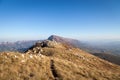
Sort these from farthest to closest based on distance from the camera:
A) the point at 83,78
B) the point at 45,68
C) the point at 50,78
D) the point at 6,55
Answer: the point at 6,55
the point at 45,68
the point at 83,78
the point at 50,78

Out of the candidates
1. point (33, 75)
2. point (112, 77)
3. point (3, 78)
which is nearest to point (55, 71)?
point (33, 75)

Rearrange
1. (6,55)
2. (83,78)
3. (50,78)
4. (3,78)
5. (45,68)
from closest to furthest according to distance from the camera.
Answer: (3,78) → (50,78) → (83,78) → (45,68) → (6,55)

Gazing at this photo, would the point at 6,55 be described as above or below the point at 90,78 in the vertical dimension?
above

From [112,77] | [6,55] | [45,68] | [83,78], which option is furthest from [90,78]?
[6,55]

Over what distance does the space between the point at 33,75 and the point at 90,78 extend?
12.2 meters

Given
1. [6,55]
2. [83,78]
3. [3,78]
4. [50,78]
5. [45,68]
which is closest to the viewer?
[3,78]

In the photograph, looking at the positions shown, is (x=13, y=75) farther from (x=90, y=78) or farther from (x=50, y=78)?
(x=90, y=78)

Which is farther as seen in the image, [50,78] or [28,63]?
[28,63]

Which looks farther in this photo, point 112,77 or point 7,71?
point 112,77

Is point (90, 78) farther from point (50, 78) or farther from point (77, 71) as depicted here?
point (50, 78)

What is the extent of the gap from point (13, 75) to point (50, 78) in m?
7.01

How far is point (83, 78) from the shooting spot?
3334cm

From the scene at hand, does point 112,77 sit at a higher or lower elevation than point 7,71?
lower

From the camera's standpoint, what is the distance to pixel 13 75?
29.9 meters
